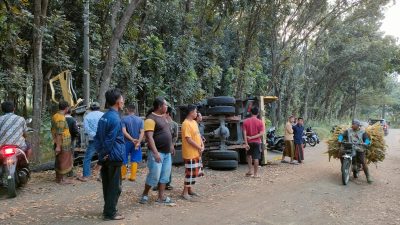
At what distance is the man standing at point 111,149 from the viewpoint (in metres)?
5.76

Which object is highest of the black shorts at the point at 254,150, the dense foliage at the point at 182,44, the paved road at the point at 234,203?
the dense foliage at the point at 182,44

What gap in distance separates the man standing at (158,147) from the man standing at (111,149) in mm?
873

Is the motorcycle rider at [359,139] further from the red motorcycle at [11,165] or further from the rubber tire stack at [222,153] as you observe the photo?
the red motorcycle at [11,165]

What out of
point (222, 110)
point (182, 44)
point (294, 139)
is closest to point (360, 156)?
point (294, 139)

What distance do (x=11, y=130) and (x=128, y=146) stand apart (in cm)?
231

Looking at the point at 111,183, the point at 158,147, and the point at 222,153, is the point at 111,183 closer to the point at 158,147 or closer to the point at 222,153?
the point at 158,147

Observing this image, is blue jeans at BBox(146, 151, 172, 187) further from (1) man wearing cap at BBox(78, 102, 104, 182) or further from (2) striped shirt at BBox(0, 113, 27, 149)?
(2) striped shirt at BBox(0, 113, 27, 149)

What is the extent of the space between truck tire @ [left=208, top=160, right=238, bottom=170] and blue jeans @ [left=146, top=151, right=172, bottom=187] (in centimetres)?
440

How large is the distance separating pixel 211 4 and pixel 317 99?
88.1 feet

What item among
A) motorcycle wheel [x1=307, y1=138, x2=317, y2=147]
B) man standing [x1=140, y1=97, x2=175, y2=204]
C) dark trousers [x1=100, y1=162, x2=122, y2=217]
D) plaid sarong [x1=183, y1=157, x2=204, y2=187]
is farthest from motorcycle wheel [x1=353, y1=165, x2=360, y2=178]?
motorcycle wheel [x1=307, y1=138, x2=317, y2=147]

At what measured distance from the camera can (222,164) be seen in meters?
11.3

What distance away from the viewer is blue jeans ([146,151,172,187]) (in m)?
6.80

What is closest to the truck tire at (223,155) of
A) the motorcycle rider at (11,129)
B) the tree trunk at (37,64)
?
the tree trunk at (37,64)

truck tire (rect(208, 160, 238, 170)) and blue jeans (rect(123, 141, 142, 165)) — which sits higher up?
blue jeans (rect(123, 141, 142, 165))
